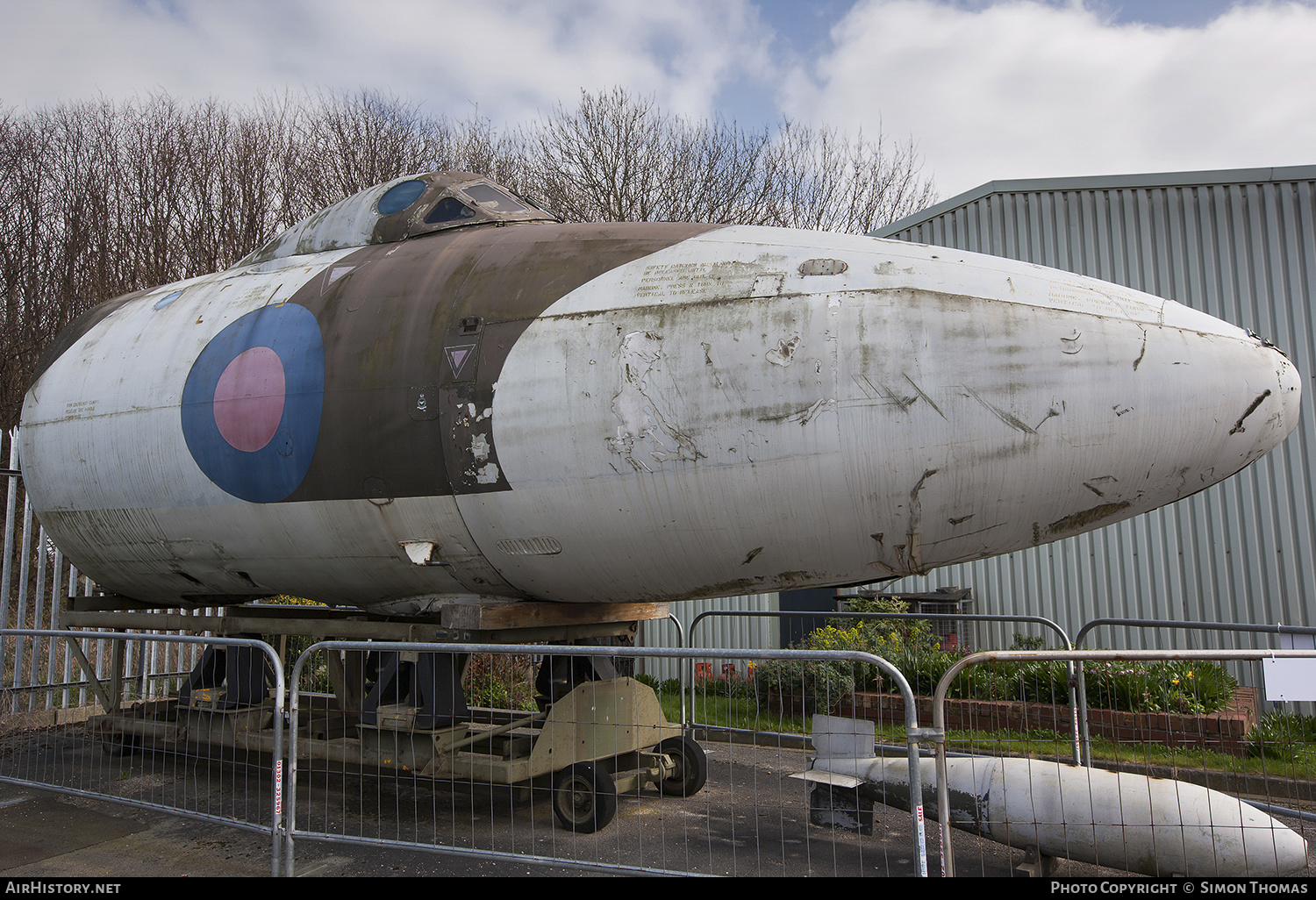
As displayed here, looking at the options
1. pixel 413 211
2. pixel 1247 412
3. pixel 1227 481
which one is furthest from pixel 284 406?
pixel 1227 481

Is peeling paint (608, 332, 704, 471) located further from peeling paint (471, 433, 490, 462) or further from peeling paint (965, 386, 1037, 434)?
peeling paint (965, 386, 1037, 434)

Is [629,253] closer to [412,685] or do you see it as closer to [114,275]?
[412,685]

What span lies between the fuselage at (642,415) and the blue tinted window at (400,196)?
0.31 metres

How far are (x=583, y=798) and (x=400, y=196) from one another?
3831mm

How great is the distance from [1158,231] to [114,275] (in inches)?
717

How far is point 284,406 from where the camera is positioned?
475 centimetres

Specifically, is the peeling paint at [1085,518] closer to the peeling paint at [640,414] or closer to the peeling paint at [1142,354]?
the peeling paint at [1142,354]

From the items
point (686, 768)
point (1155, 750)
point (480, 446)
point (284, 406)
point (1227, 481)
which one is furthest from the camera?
point (1227, 481)

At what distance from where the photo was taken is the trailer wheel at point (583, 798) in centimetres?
493

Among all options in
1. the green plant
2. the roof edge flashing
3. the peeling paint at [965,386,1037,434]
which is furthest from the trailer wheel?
the roof edge flashing

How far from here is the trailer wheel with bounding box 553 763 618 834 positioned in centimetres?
493

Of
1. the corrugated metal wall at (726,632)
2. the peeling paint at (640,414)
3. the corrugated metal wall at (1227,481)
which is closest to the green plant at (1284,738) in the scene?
the corrugated metal wall at (1227,481)

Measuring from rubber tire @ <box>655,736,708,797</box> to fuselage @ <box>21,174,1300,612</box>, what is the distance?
1.67m

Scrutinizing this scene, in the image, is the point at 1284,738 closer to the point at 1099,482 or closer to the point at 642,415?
the point at 1099,482
